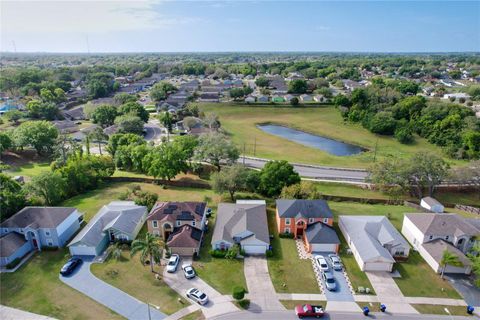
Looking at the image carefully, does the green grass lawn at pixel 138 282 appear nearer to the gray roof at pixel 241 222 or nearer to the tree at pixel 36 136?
the gray roof at pixel 241 222

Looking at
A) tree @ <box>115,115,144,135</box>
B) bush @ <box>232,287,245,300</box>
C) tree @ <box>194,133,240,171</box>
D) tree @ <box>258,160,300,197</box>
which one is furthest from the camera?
tree @ <box>115,115,144,135</box>

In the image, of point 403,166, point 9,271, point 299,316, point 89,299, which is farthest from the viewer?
point 403,166

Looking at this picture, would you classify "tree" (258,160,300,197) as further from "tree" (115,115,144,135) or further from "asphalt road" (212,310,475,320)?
"tree" (115,115,144,135)

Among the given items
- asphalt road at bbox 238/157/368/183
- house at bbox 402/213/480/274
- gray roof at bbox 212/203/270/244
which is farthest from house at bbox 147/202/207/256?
asphalt road at bbox 238/157/368/183

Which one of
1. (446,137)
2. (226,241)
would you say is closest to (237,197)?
(226,241)

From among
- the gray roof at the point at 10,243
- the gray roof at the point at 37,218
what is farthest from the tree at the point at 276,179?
the gray roof at the point at 10,243

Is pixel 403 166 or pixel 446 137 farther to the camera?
pixel 446 137

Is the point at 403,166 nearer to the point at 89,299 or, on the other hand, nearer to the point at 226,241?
the point at 226,241
